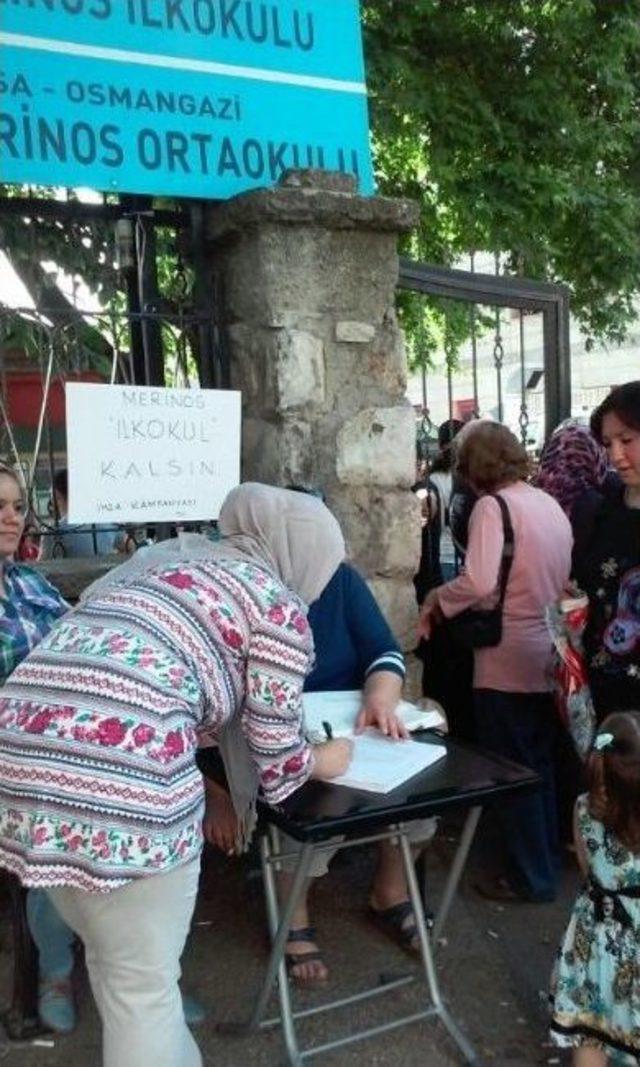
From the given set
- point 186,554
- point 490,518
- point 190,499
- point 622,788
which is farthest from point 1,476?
point 622,788

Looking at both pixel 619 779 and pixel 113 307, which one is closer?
pixel 619 779

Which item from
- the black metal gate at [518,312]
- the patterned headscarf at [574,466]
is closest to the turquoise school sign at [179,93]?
the black metal gate at [518,312]

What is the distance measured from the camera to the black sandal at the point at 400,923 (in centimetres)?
295

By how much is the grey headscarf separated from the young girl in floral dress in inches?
28.9

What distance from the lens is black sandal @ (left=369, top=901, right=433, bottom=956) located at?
116 inches

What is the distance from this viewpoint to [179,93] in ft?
10.1

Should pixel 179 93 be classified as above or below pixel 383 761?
above

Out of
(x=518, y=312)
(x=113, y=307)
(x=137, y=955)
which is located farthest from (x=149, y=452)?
(x=518, y=312)

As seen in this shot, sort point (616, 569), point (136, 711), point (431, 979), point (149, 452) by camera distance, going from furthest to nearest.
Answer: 1. point (149, 452)
2. point (616, 569)
3. point (431, 979)
4. point (136, 711)

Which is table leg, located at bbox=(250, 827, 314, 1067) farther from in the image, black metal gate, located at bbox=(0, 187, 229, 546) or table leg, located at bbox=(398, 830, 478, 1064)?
black metal gate, located at bbox=(0, 187, 229, 546)

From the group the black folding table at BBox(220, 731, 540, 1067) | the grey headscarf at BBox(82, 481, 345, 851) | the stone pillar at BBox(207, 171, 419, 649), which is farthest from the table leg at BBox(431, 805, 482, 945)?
the stone pillar at BBox(207, 171, 419, 649)

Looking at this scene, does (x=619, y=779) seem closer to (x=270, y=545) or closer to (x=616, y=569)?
(x=616, y=569)

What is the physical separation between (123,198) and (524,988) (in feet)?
8.37

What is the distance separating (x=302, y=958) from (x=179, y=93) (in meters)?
2.50
